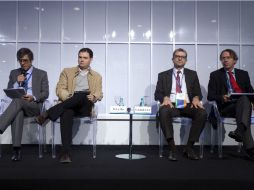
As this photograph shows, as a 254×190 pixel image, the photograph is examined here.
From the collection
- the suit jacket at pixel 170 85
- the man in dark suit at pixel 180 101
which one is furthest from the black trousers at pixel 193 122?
the suit jacket at pixel 170 85

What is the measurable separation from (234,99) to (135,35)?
227 centimetres

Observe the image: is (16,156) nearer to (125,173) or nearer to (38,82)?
(38,82)

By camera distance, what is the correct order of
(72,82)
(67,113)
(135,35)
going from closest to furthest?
1. (67,113)
2. (72,82)
3. (135,35)

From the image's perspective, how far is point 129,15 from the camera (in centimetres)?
546

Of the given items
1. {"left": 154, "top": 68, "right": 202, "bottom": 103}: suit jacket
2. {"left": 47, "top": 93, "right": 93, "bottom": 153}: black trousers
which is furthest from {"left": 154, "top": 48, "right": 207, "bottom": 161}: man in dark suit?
{"left": 47, "top": 93, "right": 93, "bottom": 153}: black trousers

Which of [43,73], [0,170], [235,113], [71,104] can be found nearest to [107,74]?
[43,73]

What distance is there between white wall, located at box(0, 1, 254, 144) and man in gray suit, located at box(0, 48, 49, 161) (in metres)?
1.29

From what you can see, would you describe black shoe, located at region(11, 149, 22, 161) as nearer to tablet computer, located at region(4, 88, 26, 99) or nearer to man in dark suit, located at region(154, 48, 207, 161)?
tablet computer, located at region(4, 88, 26, 99)

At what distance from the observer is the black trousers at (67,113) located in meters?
3.40

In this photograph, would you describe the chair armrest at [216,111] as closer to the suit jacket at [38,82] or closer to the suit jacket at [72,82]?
the suit jacket at [72,82]

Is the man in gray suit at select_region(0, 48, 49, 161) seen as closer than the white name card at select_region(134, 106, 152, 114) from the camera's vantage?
Yes

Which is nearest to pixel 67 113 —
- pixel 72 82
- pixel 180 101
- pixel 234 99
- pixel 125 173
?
pixel 72 82

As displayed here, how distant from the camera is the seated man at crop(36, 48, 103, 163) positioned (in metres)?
3.44

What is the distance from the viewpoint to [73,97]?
140 inches
